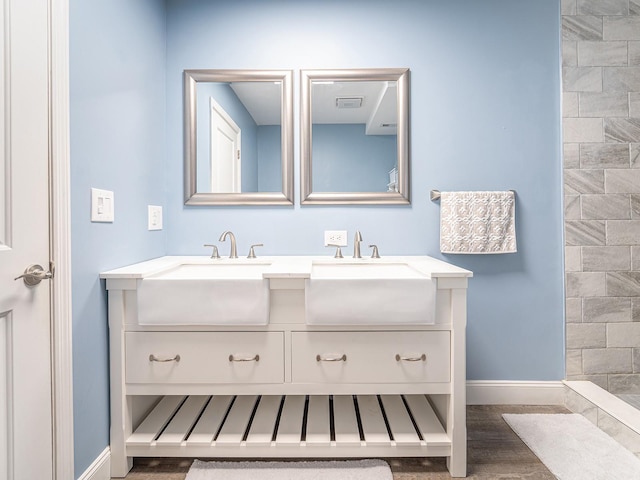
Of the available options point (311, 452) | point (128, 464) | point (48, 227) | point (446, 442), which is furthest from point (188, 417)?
point (446, 442)

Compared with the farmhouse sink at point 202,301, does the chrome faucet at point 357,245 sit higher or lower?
higher

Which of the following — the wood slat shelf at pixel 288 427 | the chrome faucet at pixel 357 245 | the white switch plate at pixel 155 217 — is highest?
the white switch plate at pixel 155 217

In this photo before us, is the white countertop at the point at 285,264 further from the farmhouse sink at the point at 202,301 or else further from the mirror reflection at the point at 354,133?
the mirror reflection at the point at 354,133

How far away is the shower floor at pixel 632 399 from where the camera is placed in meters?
1.86

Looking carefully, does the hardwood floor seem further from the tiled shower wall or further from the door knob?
the door knob

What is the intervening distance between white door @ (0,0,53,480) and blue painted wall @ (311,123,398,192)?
119 cm

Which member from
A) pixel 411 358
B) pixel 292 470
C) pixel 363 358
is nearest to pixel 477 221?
pixel 411 358

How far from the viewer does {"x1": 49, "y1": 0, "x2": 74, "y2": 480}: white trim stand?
1150 mm

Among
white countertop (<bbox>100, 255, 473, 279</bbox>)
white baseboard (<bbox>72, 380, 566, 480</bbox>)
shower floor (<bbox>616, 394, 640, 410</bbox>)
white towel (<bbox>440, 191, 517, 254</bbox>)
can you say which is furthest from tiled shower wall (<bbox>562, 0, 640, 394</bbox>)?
white countertop (<bbox>100, 255, 473, 279</bbox>)

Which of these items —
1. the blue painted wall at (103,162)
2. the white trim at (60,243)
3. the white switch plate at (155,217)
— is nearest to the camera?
the white trim at (60,243)

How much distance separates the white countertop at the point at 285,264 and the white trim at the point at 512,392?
76cm

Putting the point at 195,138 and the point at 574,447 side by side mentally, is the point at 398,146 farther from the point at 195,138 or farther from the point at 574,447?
the point at 574,447

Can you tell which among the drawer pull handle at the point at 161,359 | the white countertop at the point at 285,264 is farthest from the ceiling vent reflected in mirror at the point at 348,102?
the drawer pull handle at the point at 161,359

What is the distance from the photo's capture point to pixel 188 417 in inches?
62.9
